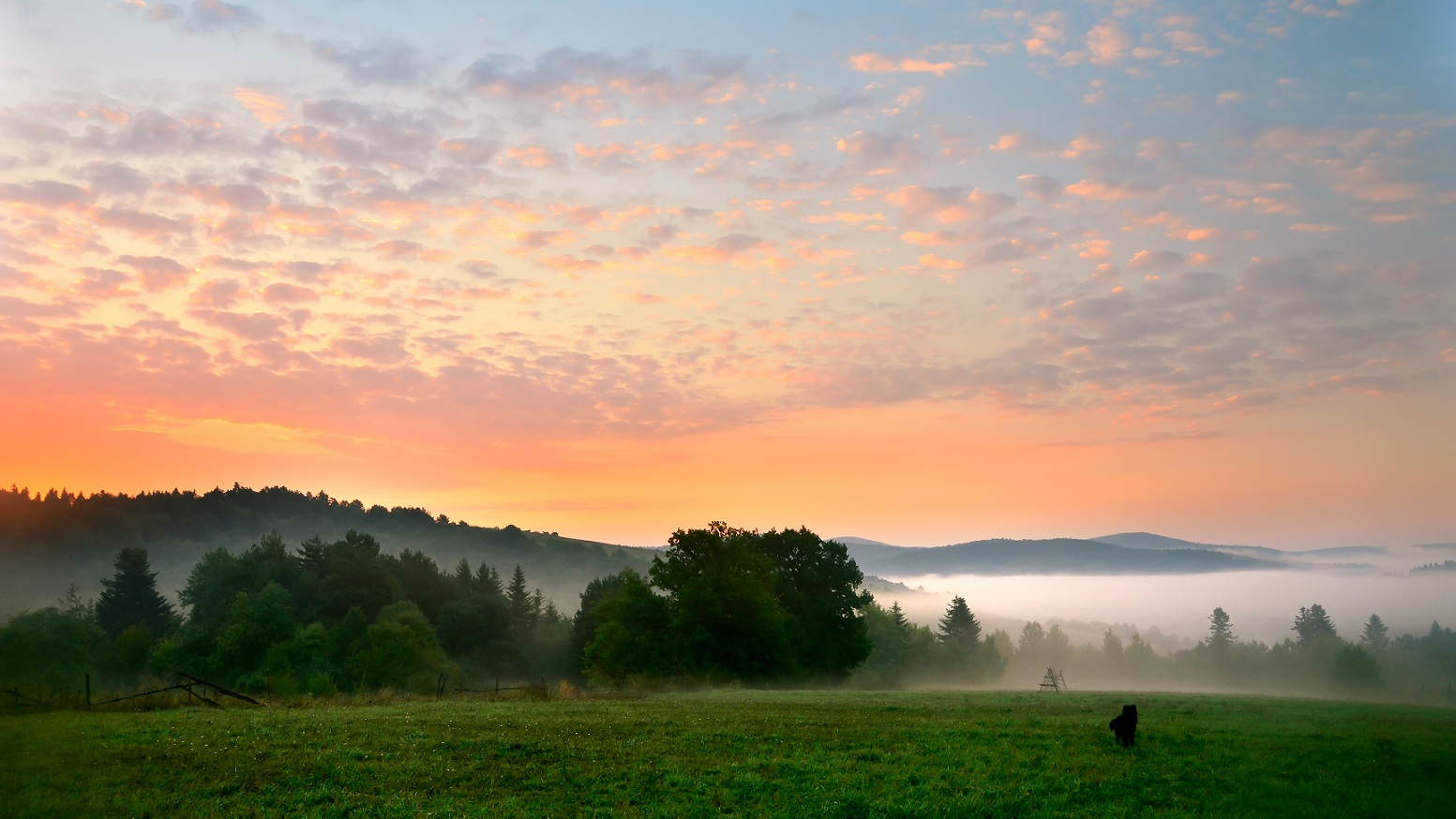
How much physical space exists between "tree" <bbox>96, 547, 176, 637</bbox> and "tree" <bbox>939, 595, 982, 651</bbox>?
133856 mm

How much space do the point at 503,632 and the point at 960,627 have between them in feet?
293

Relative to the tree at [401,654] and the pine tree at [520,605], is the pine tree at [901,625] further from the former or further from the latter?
the tree at [401,654]

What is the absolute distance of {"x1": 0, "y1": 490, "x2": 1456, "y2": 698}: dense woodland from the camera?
7131 cm

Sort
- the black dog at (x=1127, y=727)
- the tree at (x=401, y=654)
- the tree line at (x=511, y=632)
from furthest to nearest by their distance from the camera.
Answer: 1. the tree at (x=401, y=654)
2. the tree line at (x=511, y=632)
3. the black dog at (x=1127, y=727)

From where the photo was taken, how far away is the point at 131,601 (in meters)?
120

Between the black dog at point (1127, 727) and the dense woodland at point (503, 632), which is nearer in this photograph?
the black dog at point (1127, 727)

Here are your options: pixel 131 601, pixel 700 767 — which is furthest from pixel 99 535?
pixel 700 767

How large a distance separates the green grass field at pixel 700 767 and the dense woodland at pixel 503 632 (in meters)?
18.5

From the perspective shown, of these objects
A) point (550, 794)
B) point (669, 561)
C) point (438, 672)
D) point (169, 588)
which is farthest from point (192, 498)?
point (550, 794)

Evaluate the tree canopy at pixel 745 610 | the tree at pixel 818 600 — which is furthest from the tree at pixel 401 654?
the tree at pixel 818 600

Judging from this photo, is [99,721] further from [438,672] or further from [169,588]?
[169,588]

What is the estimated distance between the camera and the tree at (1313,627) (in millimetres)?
182250

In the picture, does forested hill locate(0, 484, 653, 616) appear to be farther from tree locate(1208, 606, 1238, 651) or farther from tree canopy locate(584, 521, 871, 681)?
tree locate(1208, 606, 1238, 651)

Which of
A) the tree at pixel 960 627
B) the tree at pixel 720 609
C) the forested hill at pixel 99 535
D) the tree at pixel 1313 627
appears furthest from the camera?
the tree at pixel 1313 627
